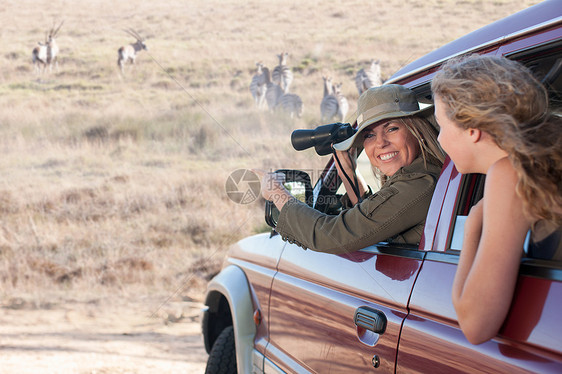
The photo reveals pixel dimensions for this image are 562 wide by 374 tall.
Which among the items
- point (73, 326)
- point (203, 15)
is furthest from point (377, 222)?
point (203, 15)

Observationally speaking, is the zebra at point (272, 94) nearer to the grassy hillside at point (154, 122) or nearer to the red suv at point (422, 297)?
the grassy hillside at point (154, 122)

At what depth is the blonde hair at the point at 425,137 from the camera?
85.4 inches

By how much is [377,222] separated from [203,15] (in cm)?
4638

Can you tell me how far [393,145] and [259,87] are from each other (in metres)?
23.1

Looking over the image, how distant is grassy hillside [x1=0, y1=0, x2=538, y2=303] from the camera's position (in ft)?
32.5

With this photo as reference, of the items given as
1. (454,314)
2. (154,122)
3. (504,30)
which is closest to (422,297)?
(454,314)

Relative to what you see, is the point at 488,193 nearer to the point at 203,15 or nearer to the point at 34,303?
the point at 34,303

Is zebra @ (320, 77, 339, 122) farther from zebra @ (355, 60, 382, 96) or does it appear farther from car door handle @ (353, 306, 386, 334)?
car door handle @ (353, 306, 386, 334)

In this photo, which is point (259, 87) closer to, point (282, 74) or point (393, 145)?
point (282, 74)

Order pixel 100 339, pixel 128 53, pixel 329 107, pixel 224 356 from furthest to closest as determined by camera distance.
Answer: pixel 128 53
pixel 329 107
pixel 100 339
pixel 224 356

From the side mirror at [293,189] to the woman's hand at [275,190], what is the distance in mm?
63

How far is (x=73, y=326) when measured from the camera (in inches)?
259

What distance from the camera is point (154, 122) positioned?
2134cm

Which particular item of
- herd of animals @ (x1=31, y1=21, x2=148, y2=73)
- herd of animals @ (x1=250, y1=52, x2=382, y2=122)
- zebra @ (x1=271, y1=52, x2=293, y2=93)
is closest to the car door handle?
herd of animals @ (x1=250, y1=52, x2=382, y2=122)
